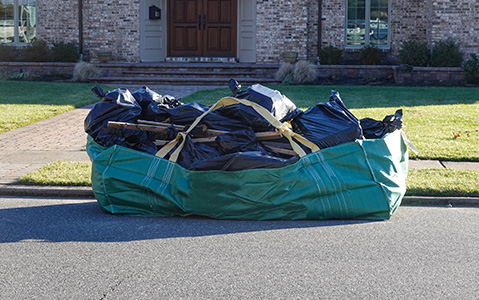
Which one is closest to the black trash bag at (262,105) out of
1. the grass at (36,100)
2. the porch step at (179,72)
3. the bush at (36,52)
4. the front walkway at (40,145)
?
the front walkway at (40,145)

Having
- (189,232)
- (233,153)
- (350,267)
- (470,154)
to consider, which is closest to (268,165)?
(233,153)

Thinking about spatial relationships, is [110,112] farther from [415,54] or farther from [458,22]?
[458,22]

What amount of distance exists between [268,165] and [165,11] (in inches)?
670

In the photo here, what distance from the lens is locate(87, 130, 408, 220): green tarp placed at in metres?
6.04

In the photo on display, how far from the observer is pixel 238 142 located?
635cm

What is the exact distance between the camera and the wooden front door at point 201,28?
2216 cm

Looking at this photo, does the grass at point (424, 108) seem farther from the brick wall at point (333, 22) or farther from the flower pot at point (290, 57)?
the brick wall at point (333, 22)

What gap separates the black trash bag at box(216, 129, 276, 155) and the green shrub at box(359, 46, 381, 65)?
1534 centimetres

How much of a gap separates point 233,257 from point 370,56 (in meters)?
17.0

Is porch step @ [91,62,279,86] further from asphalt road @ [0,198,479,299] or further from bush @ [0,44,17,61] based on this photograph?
asphalt road @ [0,198,479,299]

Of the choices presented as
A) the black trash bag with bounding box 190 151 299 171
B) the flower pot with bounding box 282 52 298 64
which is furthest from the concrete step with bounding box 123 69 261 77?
the black trash bag with bounding box 190 151 299 171

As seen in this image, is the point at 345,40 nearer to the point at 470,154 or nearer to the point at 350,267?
the point at 470,154

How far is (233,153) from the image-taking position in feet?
20.5

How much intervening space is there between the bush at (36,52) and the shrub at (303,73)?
28.4ft
